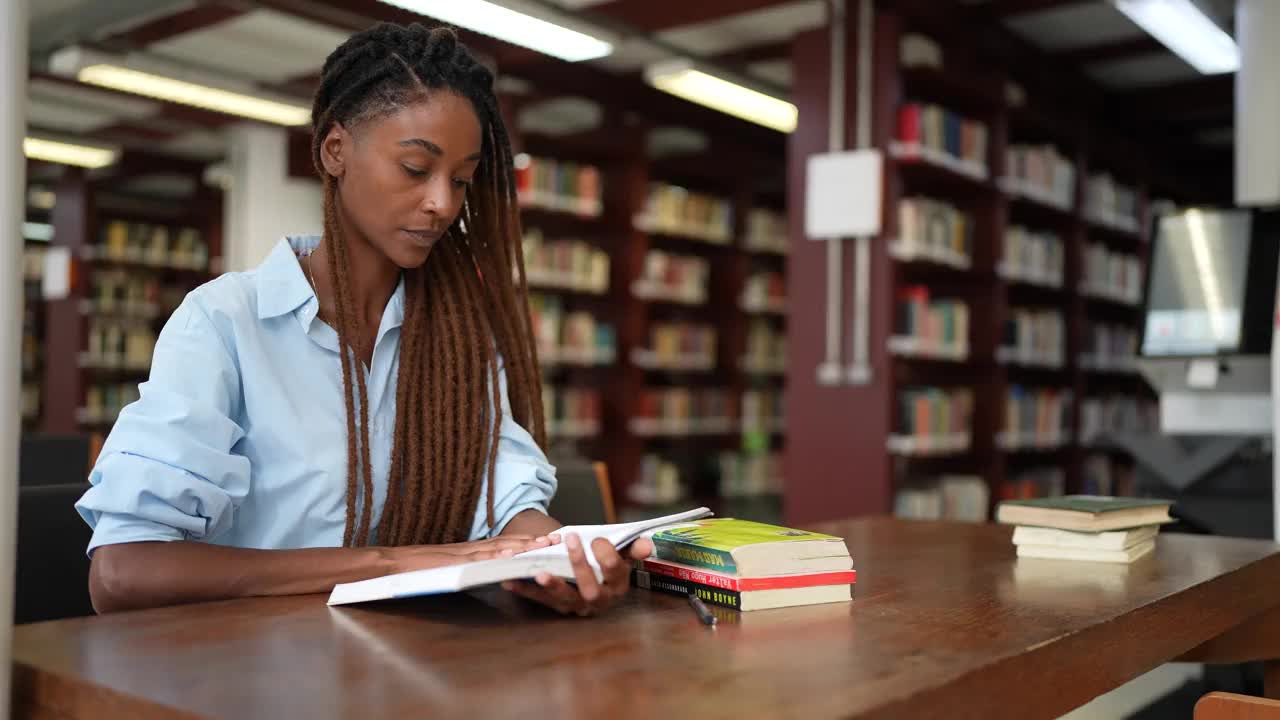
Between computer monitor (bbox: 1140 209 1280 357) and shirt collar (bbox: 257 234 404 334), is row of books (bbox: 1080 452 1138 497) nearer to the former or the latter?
computer monitor (bbox: 1140 209 1280 357)

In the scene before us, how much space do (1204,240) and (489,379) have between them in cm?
246

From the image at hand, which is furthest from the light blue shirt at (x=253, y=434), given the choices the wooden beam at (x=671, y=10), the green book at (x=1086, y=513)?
the wooden beam at (x=671, y=10)

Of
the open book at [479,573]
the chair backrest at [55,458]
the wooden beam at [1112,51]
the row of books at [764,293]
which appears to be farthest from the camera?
the row of books at [764,293]

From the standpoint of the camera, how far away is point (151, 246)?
8.89 metres

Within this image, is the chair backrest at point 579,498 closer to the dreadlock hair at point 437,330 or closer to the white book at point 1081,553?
the dreadlock hair at point 437,330

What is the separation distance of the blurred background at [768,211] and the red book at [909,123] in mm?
11

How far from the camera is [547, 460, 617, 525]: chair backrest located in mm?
2061

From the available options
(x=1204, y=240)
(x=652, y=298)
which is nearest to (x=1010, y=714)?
(x=1204, y=240)

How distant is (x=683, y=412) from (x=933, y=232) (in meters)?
2.67

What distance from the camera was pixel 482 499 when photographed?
1.55 metres

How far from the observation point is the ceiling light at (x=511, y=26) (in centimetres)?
420

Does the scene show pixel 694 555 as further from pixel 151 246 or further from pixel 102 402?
pixel 151 246

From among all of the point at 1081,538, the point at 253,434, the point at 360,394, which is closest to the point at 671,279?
the point at 1081,538

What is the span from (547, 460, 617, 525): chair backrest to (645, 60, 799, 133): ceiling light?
373 centimetres
